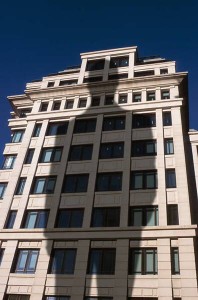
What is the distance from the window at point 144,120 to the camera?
35625 mm

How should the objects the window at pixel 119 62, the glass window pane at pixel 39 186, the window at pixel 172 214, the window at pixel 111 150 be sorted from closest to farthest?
the window at pixel 172 214 < the glass window pane at pixel 39 186 < the window at pixel 111 150 < the window at pixel 119 62

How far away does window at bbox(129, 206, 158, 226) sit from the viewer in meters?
27.8

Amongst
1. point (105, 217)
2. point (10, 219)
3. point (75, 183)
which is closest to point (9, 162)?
point (10, 219)

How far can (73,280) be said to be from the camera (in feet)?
83.5

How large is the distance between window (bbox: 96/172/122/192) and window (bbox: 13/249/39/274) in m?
8.29

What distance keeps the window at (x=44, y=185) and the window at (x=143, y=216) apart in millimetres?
8679

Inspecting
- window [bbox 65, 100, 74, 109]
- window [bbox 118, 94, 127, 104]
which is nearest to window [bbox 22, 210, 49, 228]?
window [bbox 65, 100, 74, 109]

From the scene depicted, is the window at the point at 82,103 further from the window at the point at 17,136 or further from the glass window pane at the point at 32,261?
the glass window pane at the point at 32,261

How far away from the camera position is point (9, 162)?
3653cm

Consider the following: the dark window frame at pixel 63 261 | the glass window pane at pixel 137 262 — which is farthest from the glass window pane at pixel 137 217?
the dark window frame at pixel 63 261

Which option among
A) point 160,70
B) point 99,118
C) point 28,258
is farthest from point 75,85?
point 28,258

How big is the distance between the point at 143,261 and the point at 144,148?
1186cm

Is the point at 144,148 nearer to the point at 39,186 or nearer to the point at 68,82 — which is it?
the point at 39,186

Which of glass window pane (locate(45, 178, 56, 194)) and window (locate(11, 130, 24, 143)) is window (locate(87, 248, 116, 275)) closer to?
glass window pane (locate(45, 178, 56, 194))
